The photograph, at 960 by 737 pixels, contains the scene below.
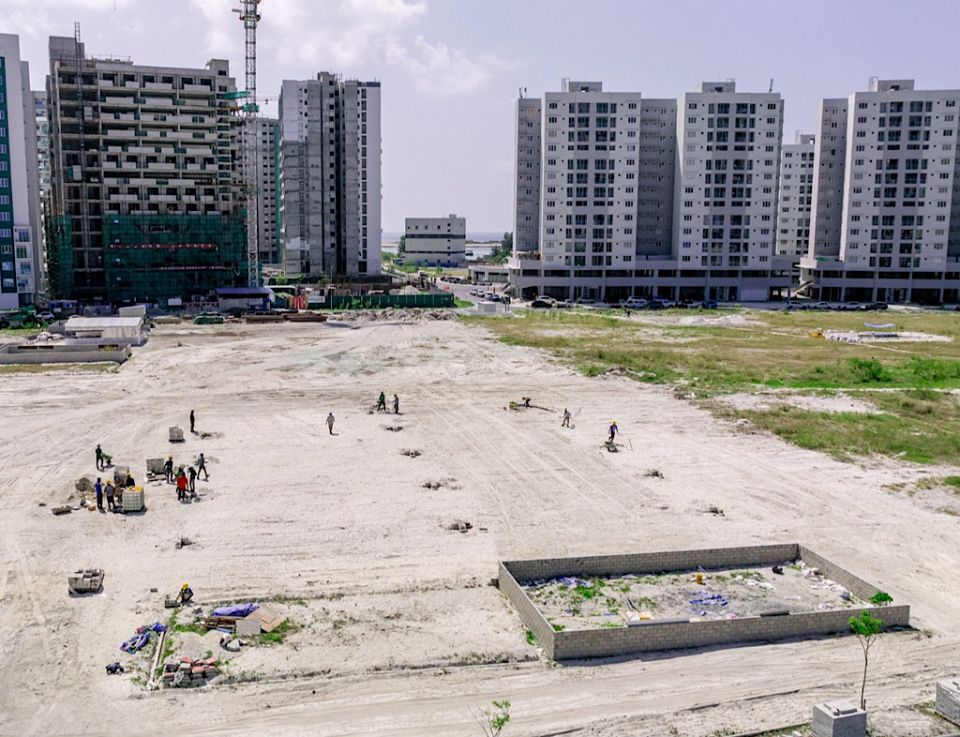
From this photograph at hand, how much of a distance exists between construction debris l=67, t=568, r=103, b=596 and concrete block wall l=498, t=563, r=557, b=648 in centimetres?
1290

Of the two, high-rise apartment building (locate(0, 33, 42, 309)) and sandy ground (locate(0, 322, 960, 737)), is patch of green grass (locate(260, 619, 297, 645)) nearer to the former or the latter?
sandy ground (locate(0, 322, 960, 737))

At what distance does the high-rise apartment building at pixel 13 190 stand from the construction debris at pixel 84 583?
298ft

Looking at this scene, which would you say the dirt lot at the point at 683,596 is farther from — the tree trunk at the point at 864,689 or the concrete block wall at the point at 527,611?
the tree trunk at the point at 864,689

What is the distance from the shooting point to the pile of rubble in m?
112

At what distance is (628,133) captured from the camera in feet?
452

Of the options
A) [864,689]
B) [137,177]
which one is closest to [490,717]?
[864,689]

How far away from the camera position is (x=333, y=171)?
533 feet

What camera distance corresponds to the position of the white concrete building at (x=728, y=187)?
454 ft

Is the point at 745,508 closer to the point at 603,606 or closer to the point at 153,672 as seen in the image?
the point at 603,606

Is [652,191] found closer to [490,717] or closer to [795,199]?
[795,199]

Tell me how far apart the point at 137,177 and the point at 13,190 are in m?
19.5

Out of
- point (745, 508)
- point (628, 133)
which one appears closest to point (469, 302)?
point (628, 133)

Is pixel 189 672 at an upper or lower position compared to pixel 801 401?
lower

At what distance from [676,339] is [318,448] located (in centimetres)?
5726
